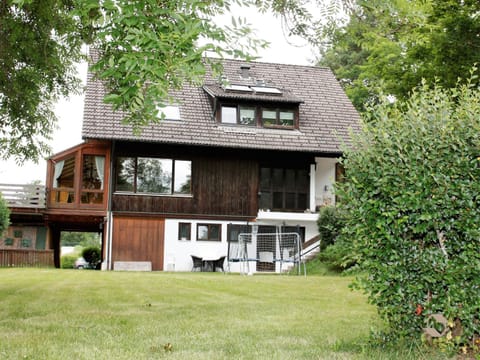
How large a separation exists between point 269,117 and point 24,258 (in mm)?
11460

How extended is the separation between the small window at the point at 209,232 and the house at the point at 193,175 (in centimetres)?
4


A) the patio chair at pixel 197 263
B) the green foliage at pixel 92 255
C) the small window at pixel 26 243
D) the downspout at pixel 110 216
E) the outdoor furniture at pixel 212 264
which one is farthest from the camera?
the green foliage at pixel 92 255

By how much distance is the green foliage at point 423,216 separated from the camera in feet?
15.5

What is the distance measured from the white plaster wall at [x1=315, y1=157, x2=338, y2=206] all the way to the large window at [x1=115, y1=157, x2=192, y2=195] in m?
5.91

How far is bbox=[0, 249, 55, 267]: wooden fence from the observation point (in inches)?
955

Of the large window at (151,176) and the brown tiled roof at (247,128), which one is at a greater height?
the brown tiled roof at (247,128)

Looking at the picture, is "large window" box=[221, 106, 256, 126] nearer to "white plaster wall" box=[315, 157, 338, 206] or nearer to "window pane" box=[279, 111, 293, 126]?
"window pane" box=[279, 111, 293, 126]

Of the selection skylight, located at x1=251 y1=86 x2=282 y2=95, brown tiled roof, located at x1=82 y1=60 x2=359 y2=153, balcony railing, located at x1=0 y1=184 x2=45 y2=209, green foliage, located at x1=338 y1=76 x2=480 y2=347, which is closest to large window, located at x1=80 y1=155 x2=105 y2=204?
brown tiled roof, located at x1=82 y1=60 x2=359 y2=153

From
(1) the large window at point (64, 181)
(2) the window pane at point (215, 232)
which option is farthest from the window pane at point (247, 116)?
(1) the large window at point (64, 181)

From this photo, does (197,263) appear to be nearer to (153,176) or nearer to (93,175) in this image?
(153,176)

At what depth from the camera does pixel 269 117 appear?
1013 inches

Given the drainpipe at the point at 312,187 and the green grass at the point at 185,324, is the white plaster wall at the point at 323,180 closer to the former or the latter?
the drainpipe at the point at 312,187

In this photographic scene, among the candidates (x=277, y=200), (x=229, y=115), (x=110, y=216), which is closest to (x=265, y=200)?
(x=277, y=200)

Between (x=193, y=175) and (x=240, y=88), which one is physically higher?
(x=240, y=88)
